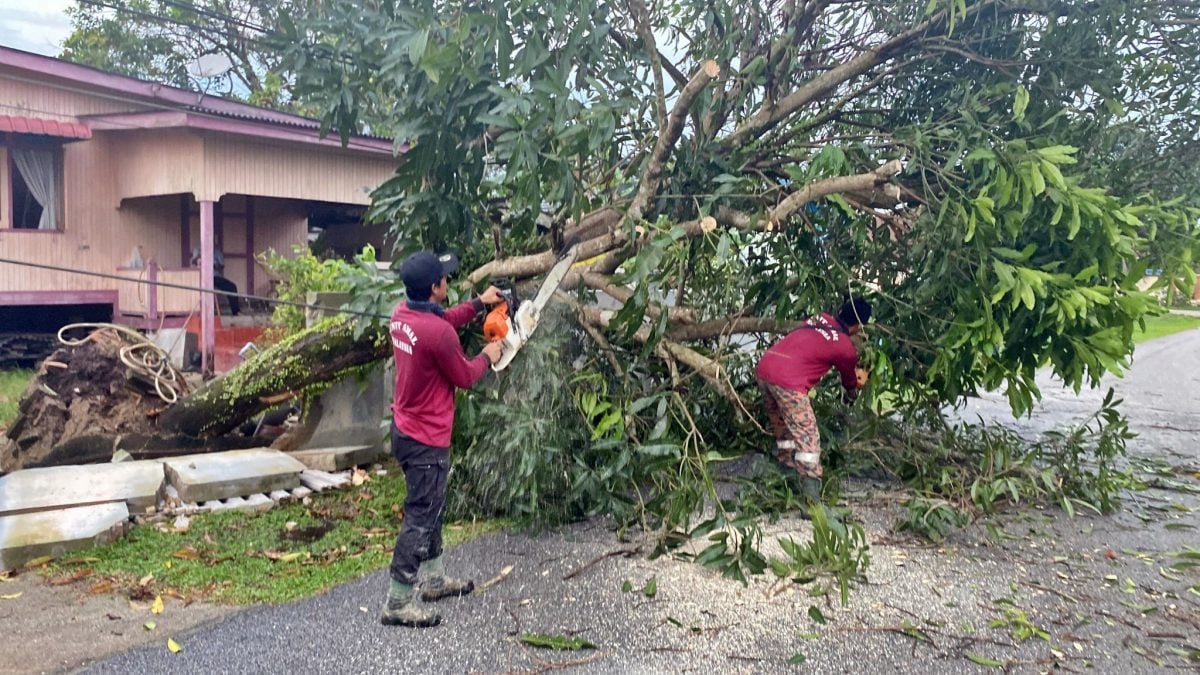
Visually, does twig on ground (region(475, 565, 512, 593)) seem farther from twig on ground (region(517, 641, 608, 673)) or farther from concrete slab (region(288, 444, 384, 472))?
concrete slab (region(288, 444, 384, 472))

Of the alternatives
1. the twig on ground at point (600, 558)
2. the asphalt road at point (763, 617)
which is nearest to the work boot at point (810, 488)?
the asphalt road at point (763, 617)

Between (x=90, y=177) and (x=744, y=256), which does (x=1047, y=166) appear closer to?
(x=744, y=256)

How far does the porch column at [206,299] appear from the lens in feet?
38.8

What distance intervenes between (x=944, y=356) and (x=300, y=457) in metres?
4.82

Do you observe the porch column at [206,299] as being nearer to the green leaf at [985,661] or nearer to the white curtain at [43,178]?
the white curtain at [43,178]

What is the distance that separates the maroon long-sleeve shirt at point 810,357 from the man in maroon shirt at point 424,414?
229cm

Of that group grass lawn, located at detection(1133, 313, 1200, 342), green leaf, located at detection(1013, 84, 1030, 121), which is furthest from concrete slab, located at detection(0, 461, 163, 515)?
grass lawn, located at detection(1133, 313, 1200, 342)

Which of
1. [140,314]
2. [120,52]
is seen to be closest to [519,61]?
[140,314]

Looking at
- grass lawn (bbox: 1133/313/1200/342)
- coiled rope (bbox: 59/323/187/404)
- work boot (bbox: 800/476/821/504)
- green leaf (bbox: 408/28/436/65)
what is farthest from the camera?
grass lawn (bbox: 1133/313/1200/342)

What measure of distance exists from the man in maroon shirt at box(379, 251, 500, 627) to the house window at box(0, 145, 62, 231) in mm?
10475

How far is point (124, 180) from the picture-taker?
42.5ft

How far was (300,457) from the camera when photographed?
721 centimetres

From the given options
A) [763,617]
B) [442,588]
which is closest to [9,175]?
[442,588]

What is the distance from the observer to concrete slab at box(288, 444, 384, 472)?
7.20 meters
